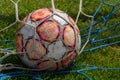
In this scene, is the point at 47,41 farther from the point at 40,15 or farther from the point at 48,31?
the point at 40,15

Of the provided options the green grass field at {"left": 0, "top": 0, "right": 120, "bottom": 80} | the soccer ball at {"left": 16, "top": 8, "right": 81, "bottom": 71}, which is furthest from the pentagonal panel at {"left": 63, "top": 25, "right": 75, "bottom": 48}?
the green grass field at {"left": 0, "top": 0, "right": 120, "bottom": 80}

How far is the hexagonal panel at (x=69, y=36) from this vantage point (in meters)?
3.42

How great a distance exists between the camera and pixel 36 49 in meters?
3.37

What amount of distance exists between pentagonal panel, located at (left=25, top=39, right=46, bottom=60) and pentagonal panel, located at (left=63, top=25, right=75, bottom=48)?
20 centimetres

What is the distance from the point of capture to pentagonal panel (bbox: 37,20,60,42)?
11.1 ft

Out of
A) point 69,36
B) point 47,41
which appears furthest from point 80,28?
point 47,41

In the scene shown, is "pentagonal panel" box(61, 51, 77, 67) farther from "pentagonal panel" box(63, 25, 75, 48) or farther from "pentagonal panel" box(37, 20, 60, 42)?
"pentagonal panel" box(37, 20, 60, 42)

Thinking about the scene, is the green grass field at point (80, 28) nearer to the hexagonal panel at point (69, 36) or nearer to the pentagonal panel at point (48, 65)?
the pentagonal panel at point (48, 65)

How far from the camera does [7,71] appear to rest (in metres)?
3.60

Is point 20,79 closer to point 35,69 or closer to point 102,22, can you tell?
point 35,69

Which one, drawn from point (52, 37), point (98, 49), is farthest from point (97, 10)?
point (52, 37)

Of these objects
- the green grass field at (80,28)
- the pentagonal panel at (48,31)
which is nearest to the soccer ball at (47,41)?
the pentagonal panel at (48,31)

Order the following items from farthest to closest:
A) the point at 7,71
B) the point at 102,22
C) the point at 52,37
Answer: the point at 102,22, the point at 7,71, the point at 52,37

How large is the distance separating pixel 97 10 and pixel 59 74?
61.5 inches
